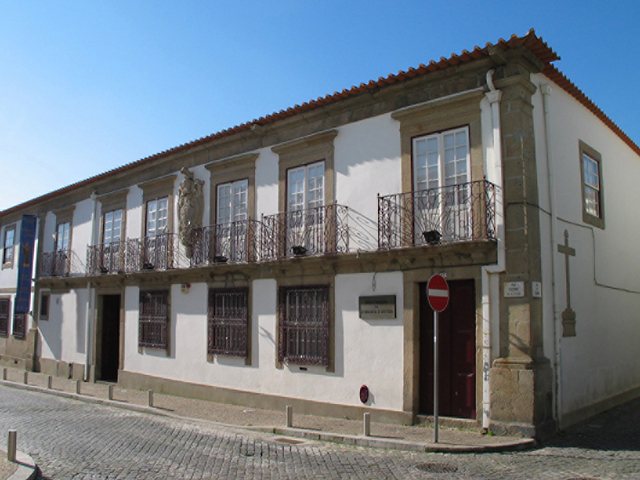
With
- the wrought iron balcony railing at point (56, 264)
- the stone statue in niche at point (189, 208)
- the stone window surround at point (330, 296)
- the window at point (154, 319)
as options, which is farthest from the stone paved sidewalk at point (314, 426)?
the wrought iron balcony railing at point (56, 264)

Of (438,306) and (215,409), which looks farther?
(215,409)

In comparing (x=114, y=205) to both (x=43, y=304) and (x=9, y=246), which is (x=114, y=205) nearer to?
(x=43, y=304)

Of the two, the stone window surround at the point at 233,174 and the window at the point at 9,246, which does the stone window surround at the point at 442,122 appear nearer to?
the stone window surround at the point at 233,174

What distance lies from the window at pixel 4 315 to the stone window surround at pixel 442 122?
1806cm

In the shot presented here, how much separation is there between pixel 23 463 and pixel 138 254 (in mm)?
8864

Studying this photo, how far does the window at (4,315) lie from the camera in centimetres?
2181

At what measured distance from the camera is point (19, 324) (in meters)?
21.0

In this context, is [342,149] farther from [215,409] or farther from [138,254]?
[138,254]

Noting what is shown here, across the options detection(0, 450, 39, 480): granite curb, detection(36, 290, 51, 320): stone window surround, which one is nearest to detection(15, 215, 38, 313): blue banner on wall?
detection(36, 290, 51, 320): stone window surround

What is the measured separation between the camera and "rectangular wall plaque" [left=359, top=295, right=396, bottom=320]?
10.0m

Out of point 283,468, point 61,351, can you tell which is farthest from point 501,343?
point 61,351

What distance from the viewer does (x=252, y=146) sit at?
42.2ft

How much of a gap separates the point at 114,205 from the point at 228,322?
6342mm

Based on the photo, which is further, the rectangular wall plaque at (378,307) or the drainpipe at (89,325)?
the drainpipe at (89,325)
